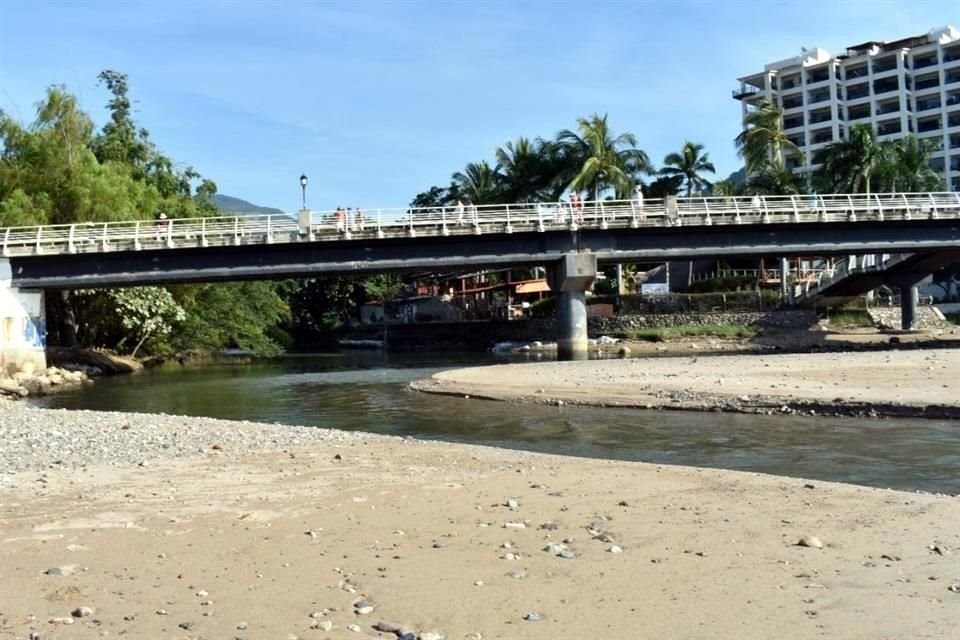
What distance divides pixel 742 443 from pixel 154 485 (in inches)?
459

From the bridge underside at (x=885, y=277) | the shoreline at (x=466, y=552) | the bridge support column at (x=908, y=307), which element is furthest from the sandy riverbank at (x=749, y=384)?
the bridge support column at (x=908, y=307)

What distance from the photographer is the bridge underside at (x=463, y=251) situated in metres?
47.2

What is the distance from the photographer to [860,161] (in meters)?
73.6

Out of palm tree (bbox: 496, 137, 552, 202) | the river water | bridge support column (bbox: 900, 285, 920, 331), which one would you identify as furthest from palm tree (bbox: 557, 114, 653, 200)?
the river water

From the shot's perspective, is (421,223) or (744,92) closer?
(421,223)

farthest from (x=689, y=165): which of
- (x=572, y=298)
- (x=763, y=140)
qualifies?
(x=572, y=298)

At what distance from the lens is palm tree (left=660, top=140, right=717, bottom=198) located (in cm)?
8219

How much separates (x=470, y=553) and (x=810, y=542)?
3.60 meters

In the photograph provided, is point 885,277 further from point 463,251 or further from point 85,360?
point 85,360

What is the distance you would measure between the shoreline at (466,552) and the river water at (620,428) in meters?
2.34

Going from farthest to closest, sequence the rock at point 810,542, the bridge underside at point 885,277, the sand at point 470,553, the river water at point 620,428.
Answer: the bridge underside at point 885,277, the river water at point 620,428, the rock at point 810,542, the sand at point 470,553

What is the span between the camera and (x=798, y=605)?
22.9ft

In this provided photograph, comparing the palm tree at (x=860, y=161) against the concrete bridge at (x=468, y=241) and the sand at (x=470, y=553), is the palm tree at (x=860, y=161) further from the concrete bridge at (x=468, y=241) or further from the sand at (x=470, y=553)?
the sand at (x=470, y=553)

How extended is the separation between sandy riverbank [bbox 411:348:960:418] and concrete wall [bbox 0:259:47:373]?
2385 cm
